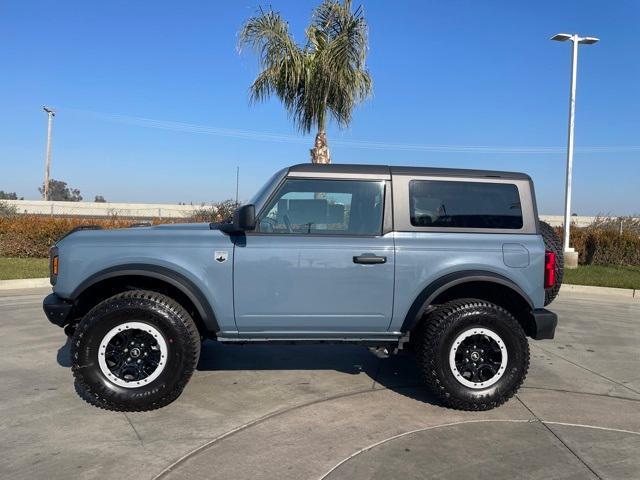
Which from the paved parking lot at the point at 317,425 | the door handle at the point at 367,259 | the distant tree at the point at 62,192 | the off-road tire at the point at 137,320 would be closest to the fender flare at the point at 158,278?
the off-road tire at the point at 137,320

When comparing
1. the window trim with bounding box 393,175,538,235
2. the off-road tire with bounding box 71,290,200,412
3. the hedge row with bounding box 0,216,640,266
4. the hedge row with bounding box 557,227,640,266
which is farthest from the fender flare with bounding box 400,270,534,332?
the hedge row with bounding box 557,227,640,266

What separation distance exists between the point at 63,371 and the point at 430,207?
3.81 metres

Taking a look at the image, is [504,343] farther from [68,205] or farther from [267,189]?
[68,205]

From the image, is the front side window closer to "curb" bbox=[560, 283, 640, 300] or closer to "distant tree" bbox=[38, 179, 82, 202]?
"curb" bbox=[560, 283, 640, 300]

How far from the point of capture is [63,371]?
5.06m

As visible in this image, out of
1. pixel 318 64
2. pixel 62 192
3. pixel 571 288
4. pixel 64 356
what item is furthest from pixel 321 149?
pixel 62 192

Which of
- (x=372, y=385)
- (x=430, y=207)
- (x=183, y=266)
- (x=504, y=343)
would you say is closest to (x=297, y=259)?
(x=183, y=266)

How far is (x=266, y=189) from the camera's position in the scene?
4.39 metres

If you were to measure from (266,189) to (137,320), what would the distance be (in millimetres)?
1470

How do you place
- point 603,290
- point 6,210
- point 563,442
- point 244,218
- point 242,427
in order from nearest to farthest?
point 563,442, point 242,427, point 244,218, point 603,290, point 6,210

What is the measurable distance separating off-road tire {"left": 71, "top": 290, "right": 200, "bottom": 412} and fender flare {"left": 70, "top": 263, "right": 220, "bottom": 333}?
155mm

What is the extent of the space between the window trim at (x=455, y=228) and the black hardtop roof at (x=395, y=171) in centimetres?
3

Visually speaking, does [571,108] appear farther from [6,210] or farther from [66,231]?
[6,210]

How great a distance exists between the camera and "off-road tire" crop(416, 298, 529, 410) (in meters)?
4.18
